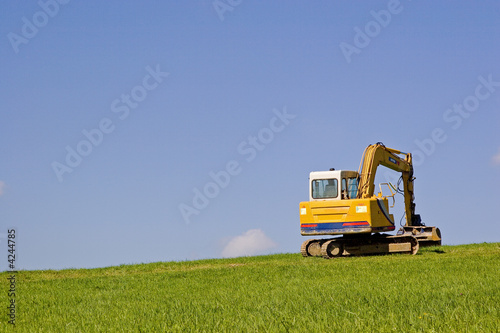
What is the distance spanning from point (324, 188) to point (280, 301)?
15.0 m

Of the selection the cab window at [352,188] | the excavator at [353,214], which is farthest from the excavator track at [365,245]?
the cab window at [352,188]

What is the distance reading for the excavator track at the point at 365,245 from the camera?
25969 millimetres

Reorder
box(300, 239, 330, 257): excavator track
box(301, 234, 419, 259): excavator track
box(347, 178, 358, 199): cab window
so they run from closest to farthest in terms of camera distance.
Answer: box(347, 178, 358, 199): cab window, box(301, 234, 419, 259): excavator track, box(300, 239, 330, 257): excavator track

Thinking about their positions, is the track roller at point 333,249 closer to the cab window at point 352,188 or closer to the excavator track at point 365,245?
the excavator track at point 365,245

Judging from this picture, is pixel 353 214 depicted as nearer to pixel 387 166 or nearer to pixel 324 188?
pixel 324 188

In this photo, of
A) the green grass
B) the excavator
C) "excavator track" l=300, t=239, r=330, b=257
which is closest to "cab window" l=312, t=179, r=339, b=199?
the excavator

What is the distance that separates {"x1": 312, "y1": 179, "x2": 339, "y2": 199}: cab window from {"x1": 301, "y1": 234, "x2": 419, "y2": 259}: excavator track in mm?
2135

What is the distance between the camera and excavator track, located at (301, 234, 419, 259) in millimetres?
25969

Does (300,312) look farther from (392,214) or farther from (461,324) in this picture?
(392,214)

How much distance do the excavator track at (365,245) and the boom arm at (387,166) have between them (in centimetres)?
222

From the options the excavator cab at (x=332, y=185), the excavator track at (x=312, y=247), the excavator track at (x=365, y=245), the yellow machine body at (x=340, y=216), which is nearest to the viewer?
the yellow machine body at (x=340, y=216)

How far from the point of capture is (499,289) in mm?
11117

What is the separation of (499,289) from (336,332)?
5.11m

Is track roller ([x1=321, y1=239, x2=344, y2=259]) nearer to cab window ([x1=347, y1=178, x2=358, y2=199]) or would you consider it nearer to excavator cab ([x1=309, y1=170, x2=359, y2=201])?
excavator cab ([x1=309, y1=170, x2=359, y2=201])
